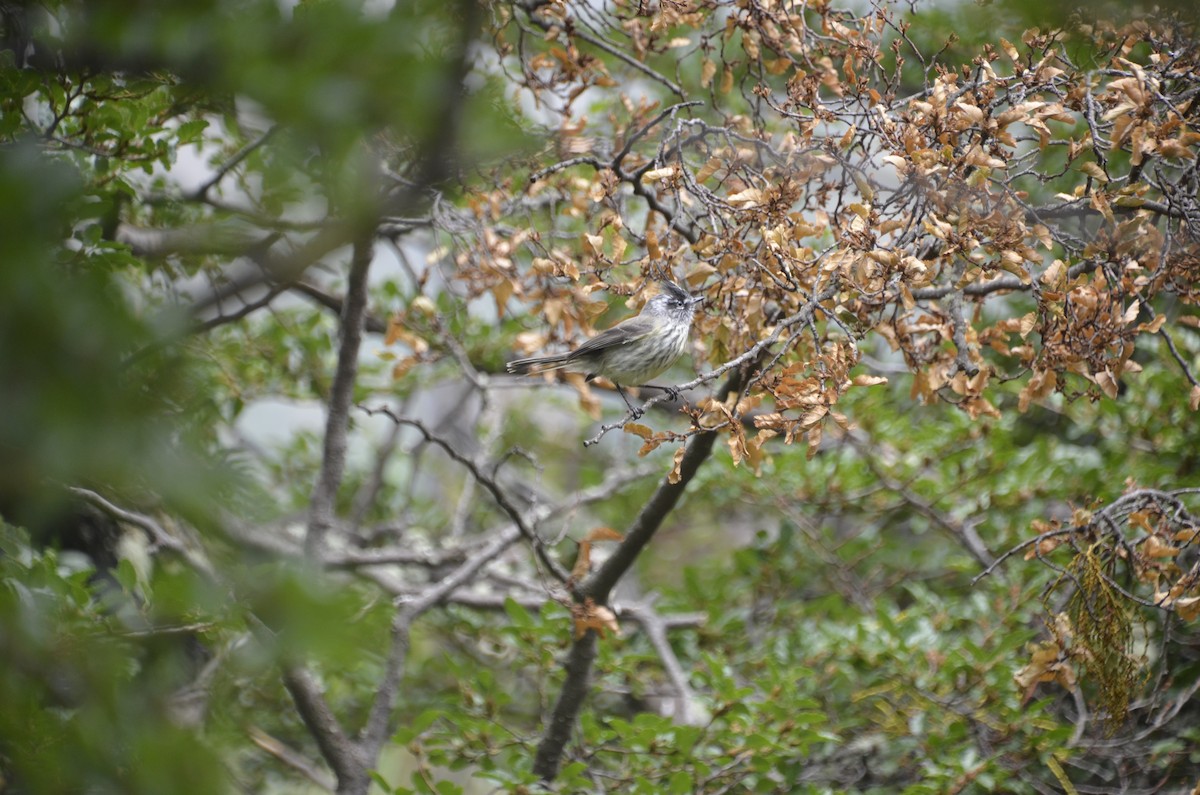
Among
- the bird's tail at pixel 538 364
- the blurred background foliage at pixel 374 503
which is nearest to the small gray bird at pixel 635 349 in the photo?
the bird's tail at pixel 538 364

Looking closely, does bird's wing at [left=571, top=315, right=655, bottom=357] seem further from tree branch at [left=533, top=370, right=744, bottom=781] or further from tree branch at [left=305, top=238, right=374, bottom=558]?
tree branch at [left=305, top=238, right=374, bottom=558]

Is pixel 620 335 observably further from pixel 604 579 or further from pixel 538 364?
pixel 604 579

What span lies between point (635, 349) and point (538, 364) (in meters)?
0.36

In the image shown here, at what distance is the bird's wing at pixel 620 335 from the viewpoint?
3654mm

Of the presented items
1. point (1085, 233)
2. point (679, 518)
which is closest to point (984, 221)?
point (1085, 233)

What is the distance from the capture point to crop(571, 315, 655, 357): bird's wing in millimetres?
3654

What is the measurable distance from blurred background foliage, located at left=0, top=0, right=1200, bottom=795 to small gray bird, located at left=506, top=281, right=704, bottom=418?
18.7 inches

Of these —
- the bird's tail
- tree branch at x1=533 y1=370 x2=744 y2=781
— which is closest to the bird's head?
the bird's tail

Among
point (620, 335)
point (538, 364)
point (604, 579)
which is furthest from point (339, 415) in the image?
point (604, 579)

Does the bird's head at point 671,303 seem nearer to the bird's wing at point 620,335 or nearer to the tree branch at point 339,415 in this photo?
the bird's wing at point 620,335

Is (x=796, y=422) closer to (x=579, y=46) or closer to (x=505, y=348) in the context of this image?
(x=579, y=46)

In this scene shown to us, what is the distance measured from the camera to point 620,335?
12.1ft

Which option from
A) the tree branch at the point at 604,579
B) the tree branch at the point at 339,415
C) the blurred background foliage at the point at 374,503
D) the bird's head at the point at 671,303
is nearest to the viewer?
the blurred background foliage at the point at 374,503

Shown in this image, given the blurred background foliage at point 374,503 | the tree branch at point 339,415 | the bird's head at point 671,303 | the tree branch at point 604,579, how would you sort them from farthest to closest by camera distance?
the tree branch at point 339,415, the bird's head at point 671,303, the tree branch at point 604,579, the blurred background foliage at point 374,503
